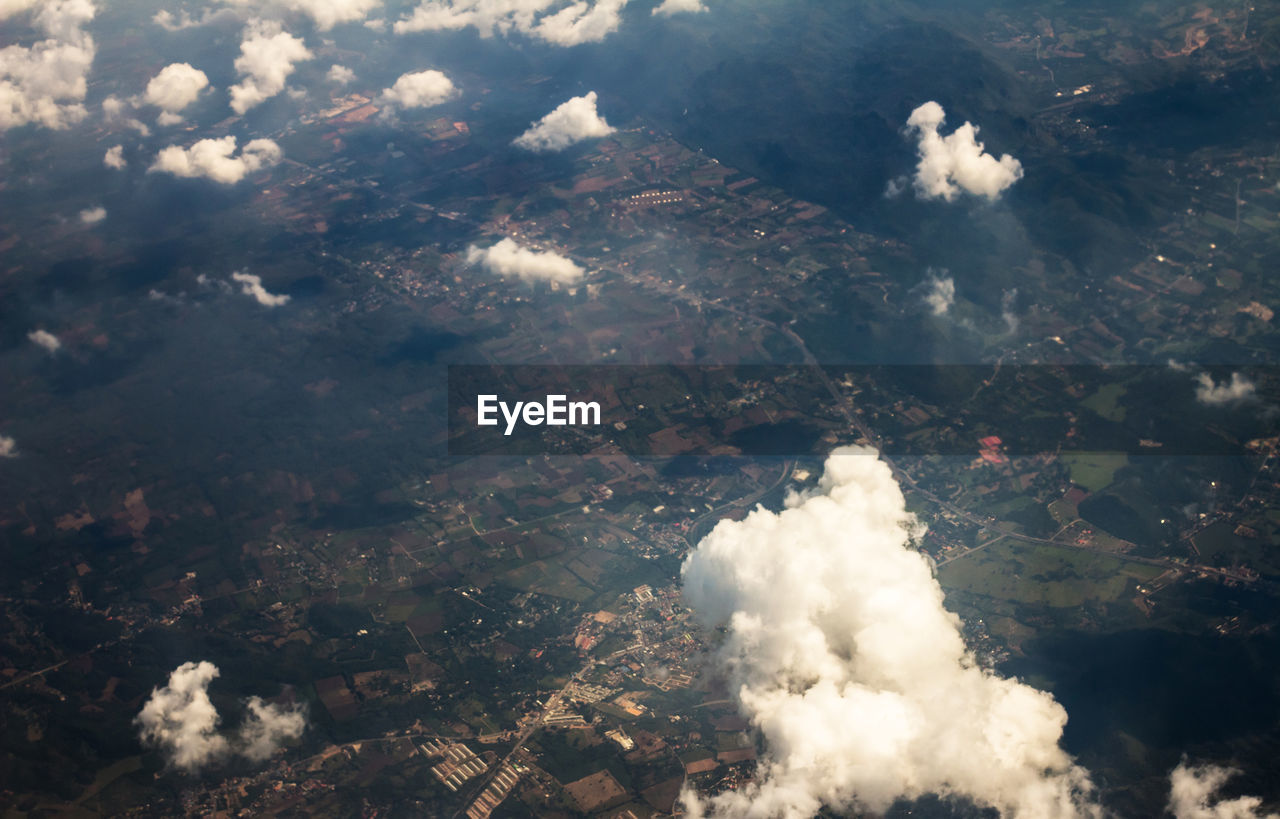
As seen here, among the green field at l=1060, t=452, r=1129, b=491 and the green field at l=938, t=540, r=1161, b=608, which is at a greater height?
the green field at l=1060, t=452, r=1129, b=491

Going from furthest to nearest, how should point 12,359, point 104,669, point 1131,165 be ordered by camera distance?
point 1131,165 → point 12,359 → point 104,669

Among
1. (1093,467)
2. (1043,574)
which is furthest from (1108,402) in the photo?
(1043,574)

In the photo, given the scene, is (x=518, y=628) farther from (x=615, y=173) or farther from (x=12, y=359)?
(x=615, y=173)

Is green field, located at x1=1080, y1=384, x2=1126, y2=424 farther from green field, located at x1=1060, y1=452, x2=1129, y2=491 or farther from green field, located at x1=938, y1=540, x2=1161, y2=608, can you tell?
green field, located at x1=938, y1=540, x2=1161, y2=608

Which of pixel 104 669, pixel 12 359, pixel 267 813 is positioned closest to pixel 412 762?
pixel 267 813

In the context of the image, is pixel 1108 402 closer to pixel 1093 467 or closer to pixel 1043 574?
pixel 1093 467

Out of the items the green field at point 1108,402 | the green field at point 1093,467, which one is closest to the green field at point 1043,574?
the green field at point 1093,467

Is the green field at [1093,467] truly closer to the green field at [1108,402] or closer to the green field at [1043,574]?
the green field at [1108,402]

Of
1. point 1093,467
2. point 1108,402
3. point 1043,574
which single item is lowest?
point 1043,574

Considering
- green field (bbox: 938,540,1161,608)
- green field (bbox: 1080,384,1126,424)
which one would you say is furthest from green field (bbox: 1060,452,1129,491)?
green field (bbox: 938,540,1161,608)

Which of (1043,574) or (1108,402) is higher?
(1108,402)

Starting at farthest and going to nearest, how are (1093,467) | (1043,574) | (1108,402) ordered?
(1108,402) < (1093,467) < (1043,574)
